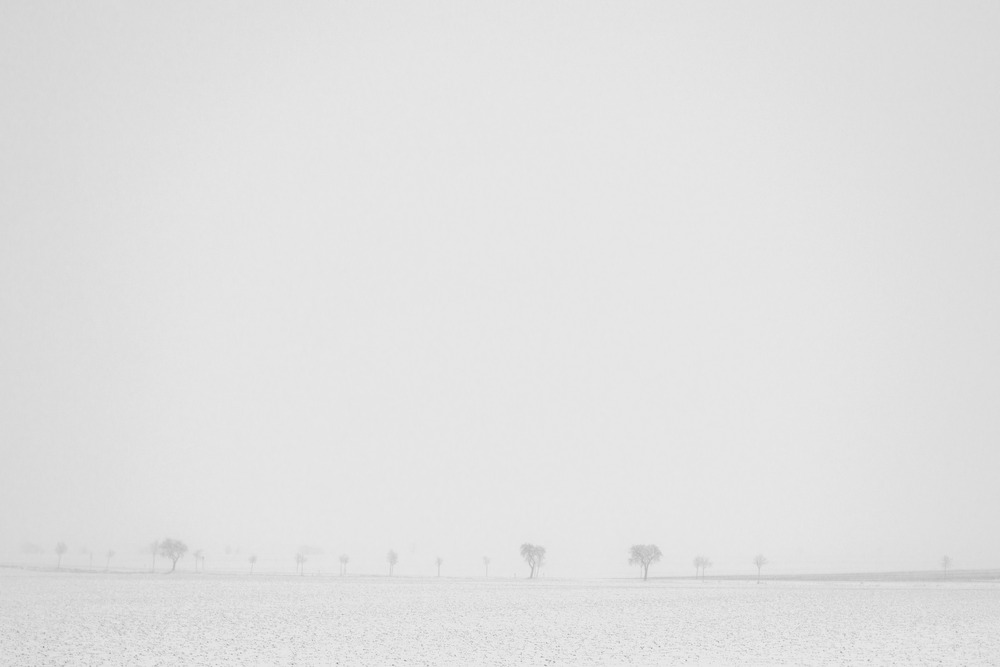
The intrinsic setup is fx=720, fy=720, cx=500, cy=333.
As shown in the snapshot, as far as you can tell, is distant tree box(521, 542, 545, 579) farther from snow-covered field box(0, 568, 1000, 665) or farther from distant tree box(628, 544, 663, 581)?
snow-covered field box(0, 568, 1000, 665)

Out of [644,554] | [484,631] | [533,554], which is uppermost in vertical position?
[484,631]

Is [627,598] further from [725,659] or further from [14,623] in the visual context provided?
[14,623]

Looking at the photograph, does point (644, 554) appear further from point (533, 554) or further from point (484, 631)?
point (484, 631)

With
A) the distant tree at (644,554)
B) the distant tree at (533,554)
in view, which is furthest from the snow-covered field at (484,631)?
the distant tree at (533,554)

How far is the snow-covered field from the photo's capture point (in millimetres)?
25312

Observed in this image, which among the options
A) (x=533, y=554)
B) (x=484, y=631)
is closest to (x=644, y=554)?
(x=533, y=554)

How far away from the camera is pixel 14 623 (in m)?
34.2

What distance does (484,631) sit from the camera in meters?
33.5

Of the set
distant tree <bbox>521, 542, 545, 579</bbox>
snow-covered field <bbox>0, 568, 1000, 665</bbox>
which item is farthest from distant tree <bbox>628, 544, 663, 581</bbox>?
snow-covered field <bbox>0, 568, 1000, 665</bbox>

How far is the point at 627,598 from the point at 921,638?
3110 centimetres

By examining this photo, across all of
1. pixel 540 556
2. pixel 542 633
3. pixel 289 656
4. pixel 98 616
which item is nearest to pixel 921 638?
pixel 542 633

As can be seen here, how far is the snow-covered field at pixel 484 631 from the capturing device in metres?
25.3

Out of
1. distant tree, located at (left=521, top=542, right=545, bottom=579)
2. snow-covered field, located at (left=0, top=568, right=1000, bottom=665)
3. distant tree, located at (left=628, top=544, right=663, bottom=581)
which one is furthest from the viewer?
distant tree, located at (left=521, top=542, right=545, bottom=579)

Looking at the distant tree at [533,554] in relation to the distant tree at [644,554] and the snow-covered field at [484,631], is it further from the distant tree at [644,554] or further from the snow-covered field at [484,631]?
the snow-covered field at [484,631]
